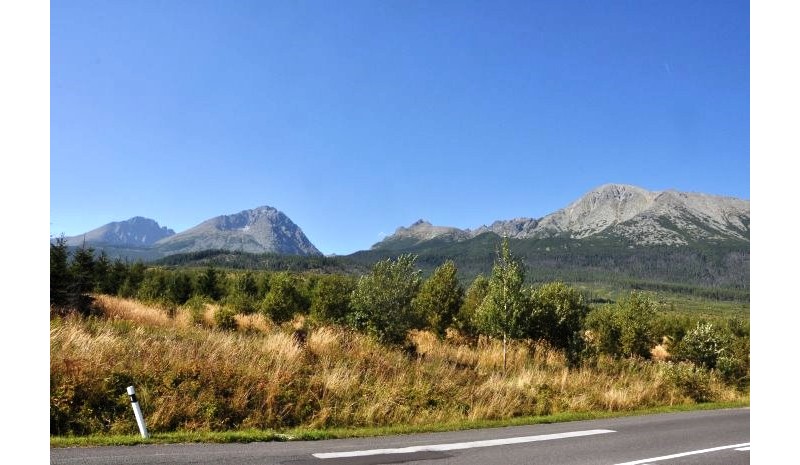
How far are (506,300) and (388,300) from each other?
5.10 metres

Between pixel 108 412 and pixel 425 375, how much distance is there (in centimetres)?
832

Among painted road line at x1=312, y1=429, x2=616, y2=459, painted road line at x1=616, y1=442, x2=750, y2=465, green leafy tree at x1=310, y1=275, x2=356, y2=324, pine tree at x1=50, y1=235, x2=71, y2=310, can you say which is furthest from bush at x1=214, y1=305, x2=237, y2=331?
painted road line at x1=616, y1=442, x2=750, y2=465

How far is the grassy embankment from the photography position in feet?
33.3

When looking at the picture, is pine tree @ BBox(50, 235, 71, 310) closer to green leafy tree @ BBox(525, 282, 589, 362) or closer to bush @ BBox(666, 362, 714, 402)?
bush @ BBox(666, 362, 714, 402)

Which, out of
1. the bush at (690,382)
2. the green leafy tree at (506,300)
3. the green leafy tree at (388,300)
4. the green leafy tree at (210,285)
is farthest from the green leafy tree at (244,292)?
the bush at (690,382)

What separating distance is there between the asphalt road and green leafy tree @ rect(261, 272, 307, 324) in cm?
2906

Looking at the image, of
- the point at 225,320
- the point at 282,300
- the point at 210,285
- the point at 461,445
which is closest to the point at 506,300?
the point at 225,320

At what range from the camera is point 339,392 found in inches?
508

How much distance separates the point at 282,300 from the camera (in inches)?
1612

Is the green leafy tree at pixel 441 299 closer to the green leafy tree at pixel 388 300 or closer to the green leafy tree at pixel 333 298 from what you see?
the green leafy tree at pixel 333 298

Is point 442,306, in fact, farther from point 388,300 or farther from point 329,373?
point 329,373

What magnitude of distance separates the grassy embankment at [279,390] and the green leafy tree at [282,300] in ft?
66.7

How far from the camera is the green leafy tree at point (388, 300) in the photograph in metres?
22.7
